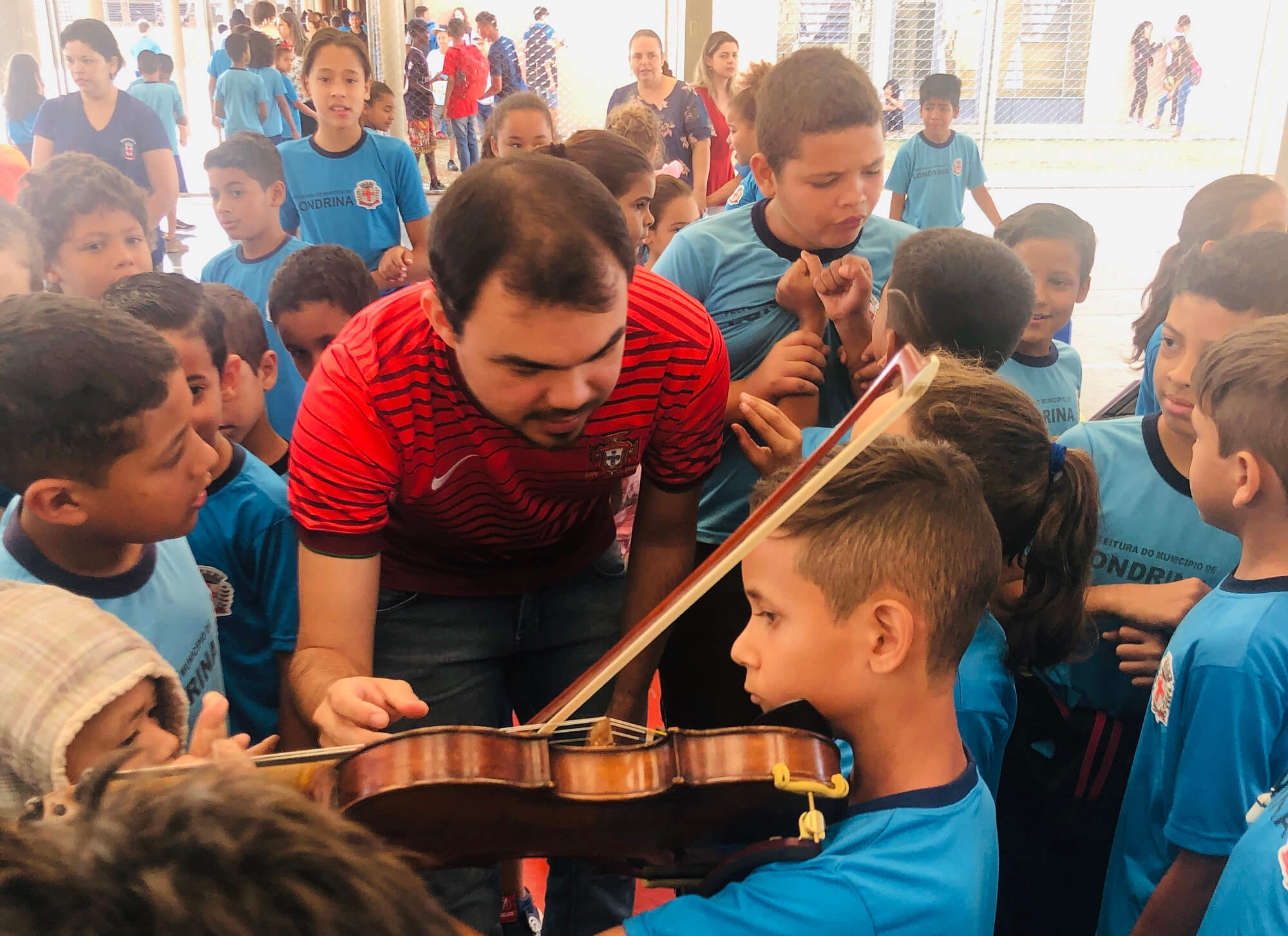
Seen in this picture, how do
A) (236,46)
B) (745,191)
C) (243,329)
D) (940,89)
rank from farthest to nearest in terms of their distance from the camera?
(236,46)
(940,89)
(745,191)
(243,329)

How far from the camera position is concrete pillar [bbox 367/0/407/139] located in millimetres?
8266

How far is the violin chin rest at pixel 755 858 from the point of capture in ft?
3.10

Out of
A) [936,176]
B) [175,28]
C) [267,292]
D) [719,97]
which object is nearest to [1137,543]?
[267,292]

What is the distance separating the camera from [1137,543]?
162 cm

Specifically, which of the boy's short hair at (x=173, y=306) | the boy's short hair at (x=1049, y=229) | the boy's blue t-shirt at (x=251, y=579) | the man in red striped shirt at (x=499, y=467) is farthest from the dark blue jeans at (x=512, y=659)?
A: the boy's short hair at (x=1049, y=229)

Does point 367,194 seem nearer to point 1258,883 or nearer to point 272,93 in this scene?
point 1258,883

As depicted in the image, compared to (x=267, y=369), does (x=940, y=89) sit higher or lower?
higher

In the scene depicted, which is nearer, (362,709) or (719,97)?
(362,709)

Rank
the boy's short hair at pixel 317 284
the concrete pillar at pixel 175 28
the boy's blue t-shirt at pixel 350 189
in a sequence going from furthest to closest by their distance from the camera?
the concrete pillar at pixel 175 28 → the boy's blue t-shirt at pixel 350 189 → the boy's short hair at pixel 317 284

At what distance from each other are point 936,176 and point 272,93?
521cm

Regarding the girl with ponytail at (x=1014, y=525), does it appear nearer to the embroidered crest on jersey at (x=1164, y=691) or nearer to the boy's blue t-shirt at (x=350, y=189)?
the embroidered crest on jersey at (x=1164, y=691)

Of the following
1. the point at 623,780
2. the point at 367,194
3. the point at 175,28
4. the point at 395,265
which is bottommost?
the point at 623,780

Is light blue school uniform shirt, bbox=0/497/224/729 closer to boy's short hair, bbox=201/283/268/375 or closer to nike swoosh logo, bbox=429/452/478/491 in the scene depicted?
nike swoosh logo, bbox=429/452/478/491

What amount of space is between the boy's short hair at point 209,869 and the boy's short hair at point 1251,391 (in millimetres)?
1194
